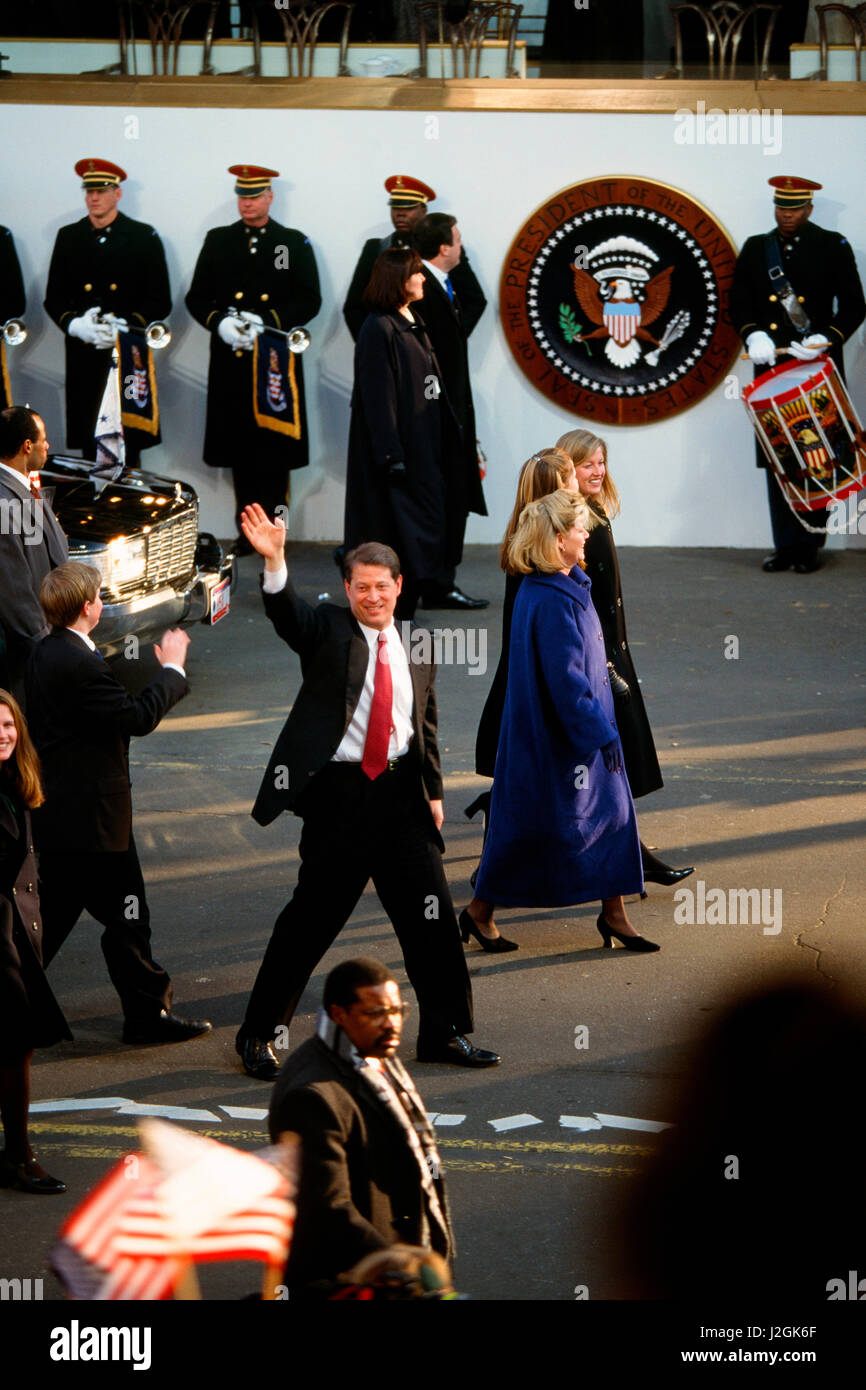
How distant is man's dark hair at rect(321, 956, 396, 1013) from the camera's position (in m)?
4.05

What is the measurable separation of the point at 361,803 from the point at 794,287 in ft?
28.2

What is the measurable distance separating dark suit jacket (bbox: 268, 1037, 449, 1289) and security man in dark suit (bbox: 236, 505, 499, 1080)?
210cm

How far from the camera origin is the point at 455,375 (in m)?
12.4

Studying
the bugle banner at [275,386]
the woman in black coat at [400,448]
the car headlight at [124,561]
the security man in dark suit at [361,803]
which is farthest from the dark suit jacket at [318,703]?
the bugle banner at [275,386]

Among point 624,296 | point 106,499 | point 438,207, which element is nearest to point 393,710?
point 106,499

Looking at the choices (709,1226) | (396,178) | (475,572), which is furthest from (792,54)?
(709,1226)

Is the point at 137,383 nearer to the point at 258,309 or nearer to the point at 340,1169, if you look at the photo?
the point at 258,309

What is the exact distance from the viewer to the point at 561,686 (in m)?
6.86

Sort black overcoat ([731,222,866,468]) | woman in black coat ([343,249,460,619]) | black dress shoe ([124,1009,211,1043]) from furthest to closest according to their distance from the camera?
black overcoat ([731,222,866,468]), woman in black coat ([343,249,460,619]), black dress shoe ([124,1009,211,1043])

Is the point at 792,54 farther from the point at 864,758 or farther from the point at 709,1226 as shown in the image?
the point at 709,1226

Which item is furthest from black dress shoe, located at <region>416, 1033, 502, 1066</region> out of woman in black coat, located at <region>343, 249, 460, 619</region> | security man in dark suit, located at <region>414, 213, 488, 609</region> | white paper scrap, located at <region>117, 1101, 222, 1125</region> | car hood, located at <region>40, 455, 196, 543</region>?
security man in dark suit, located at <region>414, 213, 488, 609</region>

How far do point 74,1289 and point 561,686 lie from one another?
147 inches

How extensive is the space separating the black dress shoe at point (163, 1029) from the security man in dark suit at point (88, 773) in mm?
30

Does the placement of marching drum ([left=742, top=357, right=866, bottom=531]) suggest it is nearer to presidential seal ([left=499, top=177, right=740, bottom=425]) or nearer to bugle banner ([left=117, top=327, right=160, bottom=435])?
presidential seal ([left=499, top=177, right=740, bottom=425])
